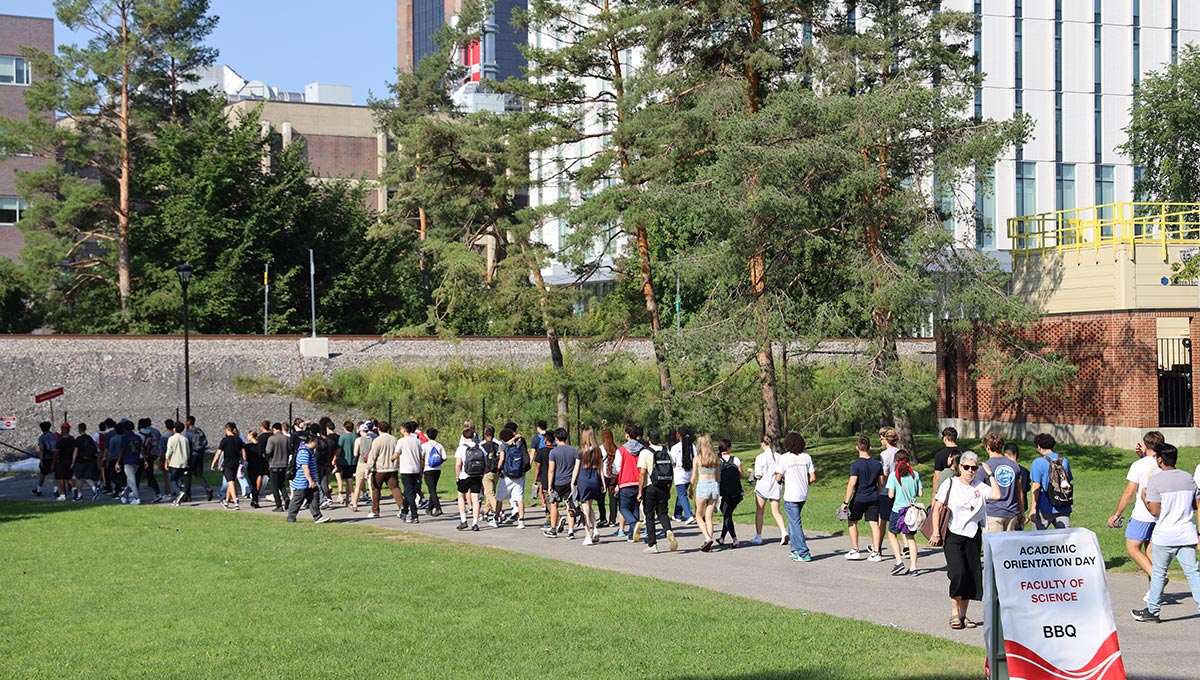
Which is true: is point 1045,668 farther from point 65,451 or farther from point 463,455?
point 65,451

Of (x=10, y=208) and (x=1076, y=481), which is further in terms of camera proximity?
(x=10, y=208)

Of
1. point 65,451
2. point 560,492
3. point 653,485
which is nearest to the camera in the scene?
point 653,485

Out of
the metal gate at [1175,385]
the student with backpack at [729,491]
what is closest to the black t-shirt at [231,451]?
the student with backpack at [729,491]

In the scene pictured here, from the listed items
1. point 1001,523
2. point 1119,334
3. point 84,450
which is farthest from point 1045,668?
point 1119,334

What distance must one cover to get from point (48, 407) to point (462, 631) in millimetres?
35932

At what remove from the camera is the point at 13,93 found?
73.8m

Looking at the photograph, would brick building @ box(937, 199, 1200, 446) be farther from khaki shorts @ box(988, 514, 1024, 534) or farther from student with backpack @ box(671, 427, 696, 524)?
khaki shorts @ box(988, 514, 1024, 534)

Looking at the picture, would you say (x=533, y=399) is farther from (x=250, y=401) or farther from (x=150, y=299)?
(x=150, y=299)

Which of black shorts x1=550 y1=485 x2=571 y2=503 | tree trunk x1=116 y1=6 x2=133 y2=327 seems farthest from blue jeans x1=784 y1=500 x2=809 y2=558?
tree trunk x1=116 y1=6 x2=133 y2=327

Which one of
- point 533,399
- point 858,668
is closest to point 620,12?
point 533,399

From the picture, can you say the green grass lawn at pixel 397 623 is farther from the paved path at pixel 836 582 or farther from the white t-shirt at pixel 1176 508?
the white t-shirt at pixel 1176 508

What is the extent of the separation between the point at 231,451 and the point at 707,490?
36.6 ft

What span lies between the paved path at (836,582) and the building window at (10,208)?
60.2 meters

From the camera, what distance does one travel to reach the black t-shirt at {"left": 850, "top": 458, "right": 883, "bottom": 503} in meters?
16.1
